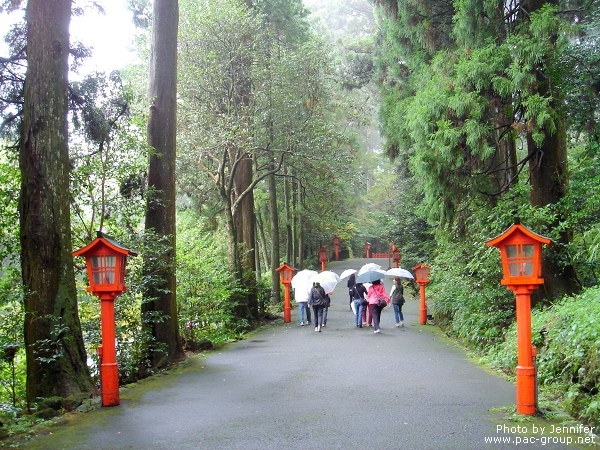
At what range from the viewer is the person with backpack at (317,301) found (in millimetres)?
17094

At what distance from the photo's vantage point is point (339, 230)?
43719mm

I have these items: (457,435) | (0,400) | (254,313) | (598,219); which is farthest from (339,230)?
(457,435)

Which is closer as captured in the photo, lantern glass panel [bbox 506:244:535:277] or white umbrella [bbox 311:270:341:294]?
lantern glass panel [bbox 506:244:535:277]

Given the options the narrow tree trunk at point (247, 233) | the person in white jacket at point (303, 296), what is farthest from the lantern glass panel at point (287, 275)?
the person in white jacket at point (303, 296)

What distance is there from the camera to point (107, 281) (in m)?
7.86

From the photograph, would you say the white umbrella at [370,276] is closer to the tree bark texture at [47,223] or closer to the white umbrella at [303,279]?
the white umbrella at [303,279]

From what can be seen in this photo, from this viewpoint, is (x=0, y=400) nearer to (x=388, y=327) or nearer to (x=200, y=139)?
(x=200, y=139)

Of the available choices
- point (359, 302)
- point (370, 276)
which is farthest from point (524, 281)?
point (359, 302)

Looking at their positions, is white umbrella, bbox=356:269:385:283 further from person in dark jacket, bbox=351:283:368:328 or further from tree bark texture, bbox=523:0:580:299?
tree bark texture, bbox=523:0:580:299

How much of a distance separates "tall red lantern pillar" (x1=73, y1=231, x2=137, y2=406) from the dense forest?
665mm

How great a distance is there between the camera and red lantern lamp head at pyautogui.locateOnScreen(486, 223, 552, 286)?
Answer: 687 cm

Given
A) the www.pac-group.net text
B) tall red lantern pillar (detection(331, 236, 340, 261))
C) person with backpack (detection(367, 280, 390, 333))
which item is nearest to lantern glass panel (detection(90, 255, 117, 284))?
the www.pac-group.net text

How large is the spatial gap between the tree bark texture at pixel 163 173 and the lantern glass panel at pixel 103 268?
3251 mm

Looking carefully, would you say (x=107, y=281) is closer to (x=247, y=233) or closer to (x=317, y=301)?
(x=317, y=301)
